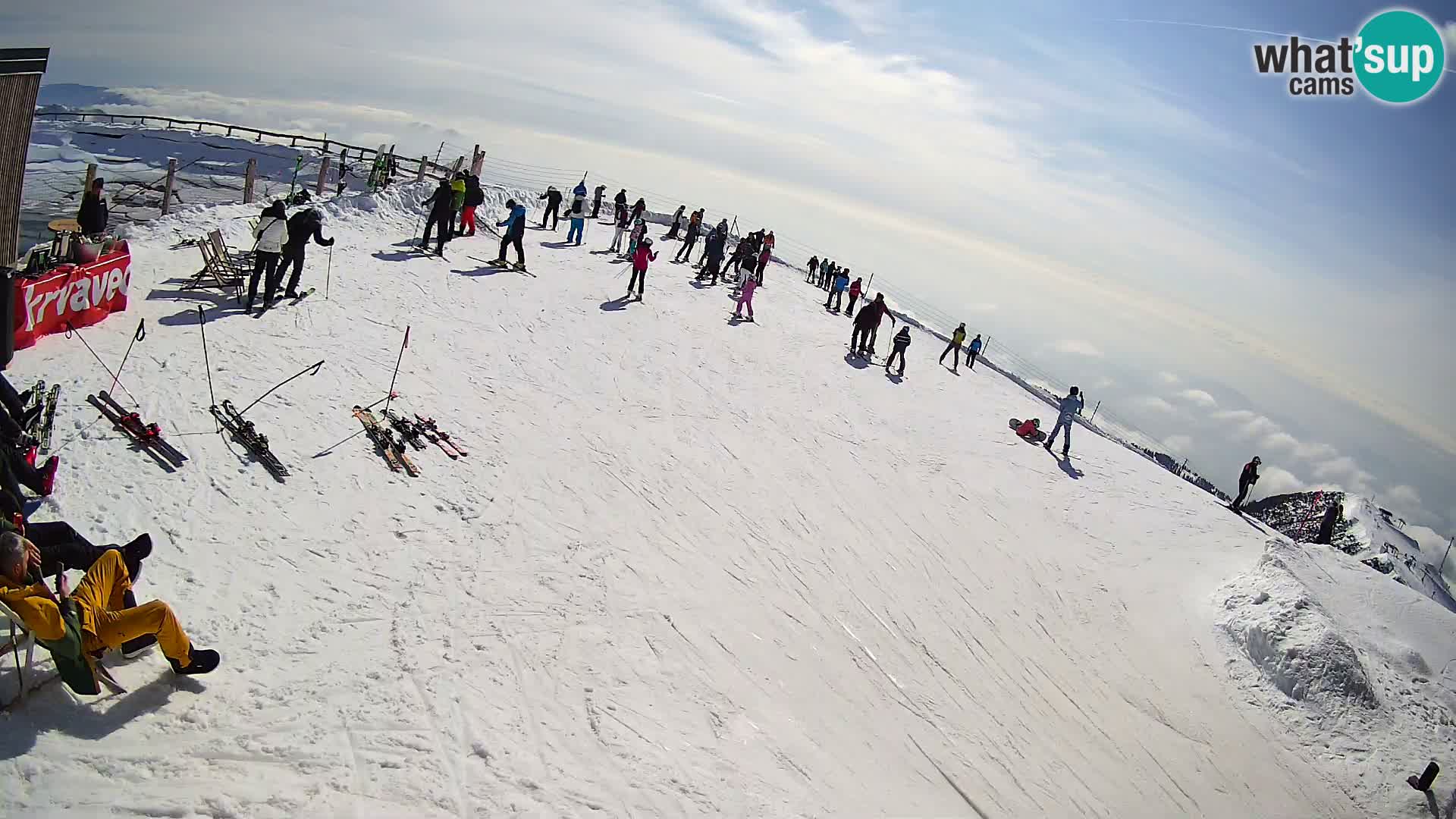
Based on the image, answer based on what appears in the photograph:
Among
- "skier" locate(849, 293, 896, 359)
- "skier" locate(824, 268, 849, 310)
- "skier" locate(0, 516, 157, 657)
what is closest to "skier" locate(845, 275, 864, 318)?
"skier" locate(824, 268, 849, 310)

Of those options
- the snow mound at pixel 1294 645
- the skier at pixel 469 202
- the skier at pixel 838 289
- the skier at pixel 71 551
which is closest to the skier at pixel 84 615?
the skier at pixel 71 551

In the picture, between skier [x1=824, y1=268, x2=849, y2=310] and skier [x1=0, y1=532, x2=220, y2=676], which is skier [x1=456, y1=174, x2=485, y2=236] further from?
skier [x1=0, y1=532, x2=220, y2=676]

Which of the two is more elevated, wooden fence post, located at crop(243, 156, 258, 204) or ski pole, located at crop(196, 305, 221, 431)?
wooden fence post, located at crop(243, 156, 258, 204)

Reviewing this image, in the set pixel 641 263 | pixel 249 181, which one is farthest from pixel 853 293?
pixel 249 181

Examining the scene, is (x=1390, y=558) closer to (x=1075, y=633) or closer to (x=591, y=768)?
→ (x=1075, y=633)

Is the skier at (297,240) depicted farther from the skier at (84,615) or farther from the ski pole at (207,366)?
the skier at (84,615)
